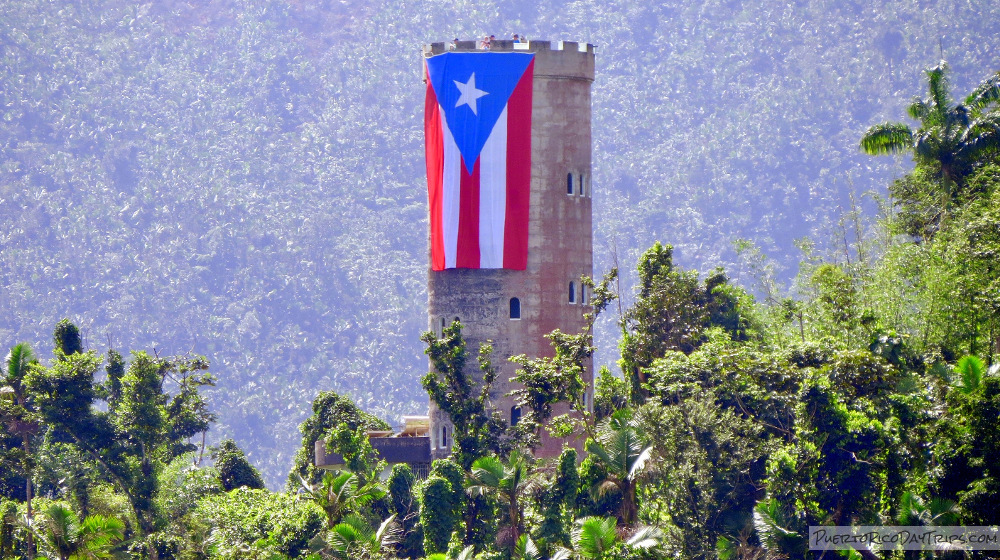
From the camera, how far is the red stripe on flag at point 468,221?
235 ft

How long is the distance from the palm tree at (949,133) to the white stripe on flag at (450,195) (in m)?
17.7

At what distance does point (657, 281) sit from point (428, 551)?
1457 cm

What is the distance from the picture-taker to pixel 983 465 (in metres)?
44.7

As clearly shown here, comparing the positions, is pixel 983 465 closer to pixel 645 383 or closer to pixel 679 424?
pixel 679 424

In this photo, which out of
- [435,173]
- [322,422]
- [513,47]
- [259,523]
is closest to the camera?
[259,523]

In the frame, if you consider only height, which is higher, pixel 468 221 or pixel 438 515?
pixel 468 221

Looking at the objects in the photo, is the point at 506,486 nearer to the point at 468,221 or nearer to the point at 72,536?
the point at 72,536

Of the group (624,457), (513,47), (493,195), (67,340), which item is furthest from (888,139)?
(67,340)

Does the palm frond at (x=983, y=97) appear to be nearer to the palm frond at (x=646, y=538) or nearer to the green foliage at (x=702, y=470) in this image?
the green foliage at (x=702, y=470)

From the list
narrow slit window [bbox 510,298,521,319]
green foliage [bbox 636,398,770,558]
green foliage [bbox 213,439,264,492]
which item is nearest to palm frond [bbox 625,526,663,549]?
green foliage [bbox 636,398,770,558]

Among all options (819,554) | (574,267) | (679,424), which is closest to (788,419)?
(679,424)

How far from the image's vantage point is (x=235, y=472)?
7438cm

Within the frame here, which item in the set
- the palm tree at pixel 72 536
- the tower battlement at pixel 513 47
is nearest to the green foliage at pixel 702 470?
the palm tree at pixel 72 536

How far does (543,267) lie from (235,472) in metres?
16.3
